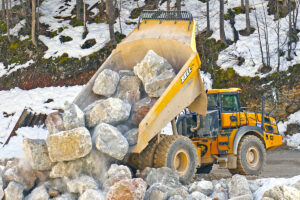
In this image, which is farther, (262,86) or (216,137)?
(262,86)

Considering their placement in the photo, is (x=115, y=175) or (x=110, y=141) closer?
(x=115, y=175)

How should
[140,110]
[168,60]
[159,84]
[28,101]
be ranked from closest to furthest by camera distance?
[140,110]
[159,84]
[168,60]
[28,101]

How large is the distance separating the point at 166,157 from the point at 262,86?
12045 mm

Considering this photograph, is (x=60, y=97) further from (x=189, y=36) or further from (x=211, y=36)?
(x=189, y=36)

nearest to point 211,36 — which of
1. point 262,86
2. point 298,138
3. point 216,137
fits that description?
point 262,86

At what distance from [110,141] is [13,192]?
1765 mm

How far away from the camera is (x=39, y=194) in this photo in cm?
709

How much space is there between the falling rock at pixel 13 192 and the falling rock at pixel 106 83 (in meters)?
2.68

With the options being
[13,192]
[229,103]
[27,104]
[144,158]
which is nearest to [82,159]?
→ [13,192]

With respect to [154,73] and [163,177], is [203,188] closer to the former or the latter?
[163,177]

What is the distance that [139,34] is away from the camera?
9.98m

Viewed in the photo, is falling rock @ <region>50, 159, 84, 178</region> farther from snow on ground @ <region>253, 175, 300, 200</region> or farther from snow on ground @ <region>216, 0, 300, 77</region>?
snow on ground @ <region>216, 0, 300, 77</region>

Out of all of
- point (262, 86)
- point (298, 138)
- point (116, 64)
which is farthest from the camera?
point (262, 86)

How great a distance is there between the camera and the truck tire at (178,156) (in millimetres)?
8258
